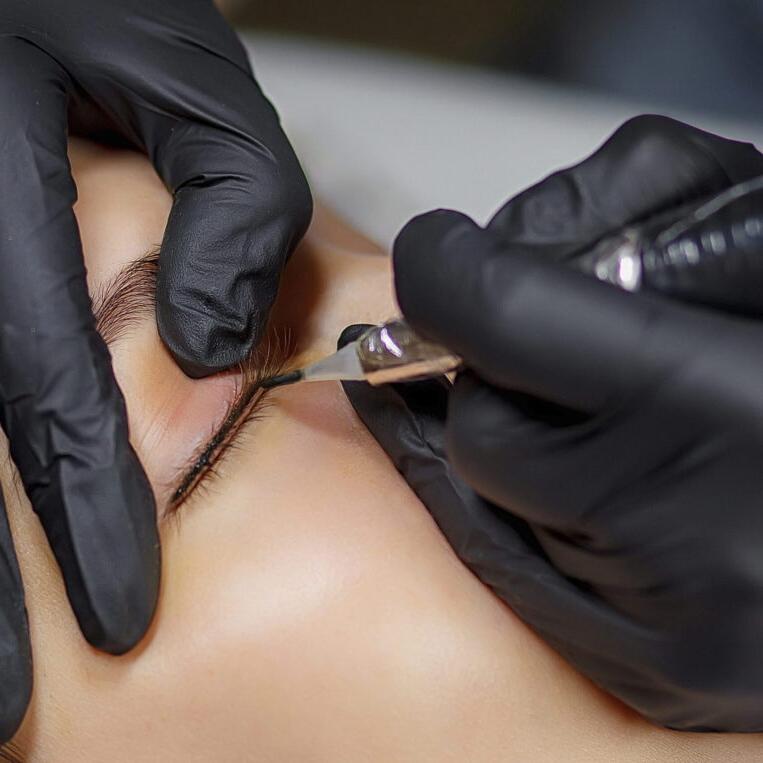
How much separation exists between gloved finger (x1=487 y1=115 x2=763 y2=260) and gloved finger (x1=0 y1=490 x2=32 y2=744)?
0.57 m

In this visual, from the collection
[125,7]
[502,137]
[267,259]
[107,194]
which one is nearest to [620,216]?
[267,259]

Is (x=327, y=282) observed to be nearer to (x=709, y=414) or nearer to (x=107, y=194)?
(x=107, y=194)

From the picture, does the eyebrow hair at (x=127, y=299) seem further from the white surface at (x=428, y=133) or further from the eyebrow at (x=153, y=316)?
the white surface at (x=428, y=133)

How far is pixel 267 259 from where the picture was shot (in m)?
1.03

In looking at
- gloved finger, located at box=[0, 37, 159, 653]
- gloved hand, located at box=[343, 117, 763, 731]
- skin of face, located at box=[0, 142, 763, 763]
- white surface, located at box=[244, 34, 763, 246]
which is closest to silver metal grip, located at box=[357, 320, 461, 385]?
gloved hand, located at box=[343, 117, 763, 731]

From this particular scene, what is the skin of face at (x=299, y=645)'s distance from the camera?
86cm

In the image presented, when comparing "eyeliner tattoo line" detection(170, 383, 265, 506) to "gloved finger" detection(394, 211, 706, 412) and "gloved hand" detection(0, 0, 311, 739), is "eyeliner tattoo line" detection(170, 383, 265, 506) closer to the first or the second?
"gloved hand" detection(0, 0, 311, 739)

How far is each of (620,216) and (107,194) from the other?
1.91ft

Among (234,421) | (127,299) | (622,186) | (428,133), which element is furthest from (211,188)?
(428,133)

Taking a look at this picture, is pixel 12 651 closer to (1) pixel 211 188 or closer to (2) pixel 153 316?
A: (2) pixel 153 316

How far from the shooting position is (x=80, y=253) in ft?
3.08

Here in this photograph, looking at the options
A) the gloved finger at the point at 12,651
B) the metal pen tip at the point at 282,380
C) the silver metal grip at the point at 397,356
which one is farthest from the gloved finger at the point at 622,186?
the gloved finger at the point at 12,651

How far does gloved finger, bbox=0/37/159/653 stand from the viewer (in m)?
0.86

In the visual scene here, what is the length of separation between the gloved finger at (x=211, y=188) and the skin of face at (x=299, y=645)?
0.26ft
